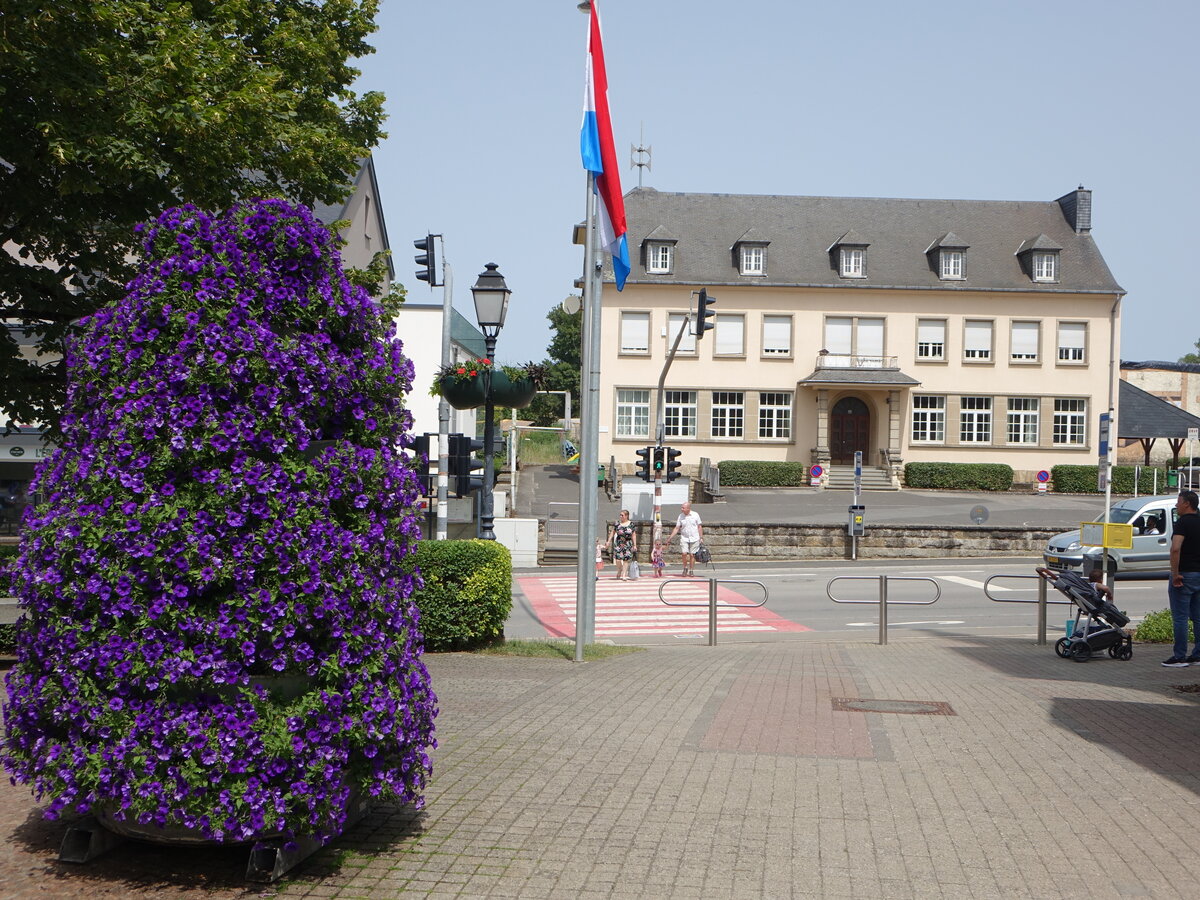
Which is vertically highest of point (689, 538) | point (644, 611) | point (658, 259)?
point (658, 259)

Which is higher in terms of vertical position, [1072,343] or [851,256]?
[851,256]

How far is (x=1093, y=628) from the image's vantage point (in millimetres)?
12570

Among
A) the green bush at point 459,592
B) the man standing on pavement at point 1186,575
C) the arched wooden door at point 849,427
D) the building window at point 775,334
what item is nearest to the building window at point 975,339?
the arched wooden door at point 849,427

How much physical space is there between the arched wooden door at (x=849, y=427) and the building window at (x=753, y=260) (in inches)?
274

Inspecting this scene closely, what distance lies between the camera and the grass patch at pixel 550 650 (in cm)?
1217

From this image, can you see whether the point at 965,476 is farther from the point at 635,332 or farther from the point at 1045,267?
Result: the point at 635,332

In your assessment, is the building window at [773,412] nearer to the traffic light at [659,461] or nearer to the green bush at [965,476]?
the green bush at [965,476]

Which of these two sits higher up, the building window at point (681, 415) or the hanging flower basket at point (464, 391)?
the building window at point (681, 415)

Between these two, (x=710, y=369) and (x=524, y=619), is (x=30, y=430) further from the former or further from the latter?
(x=710, y=369)

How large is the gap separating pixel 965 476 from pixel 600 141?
135 feet

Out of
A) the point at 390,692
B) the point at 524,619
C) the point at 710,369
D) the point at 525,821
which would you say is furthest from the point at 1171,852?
the point at 710,369

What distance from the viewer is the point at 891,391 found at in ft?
171

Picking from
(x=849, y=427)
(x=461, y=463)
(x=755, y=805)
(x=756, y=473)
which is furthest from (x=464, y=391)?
(x=849, y=427)

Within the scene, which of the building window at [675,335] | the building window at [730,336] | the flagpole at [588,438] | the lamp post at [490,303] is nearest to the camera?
the flagpole at [588,438]
